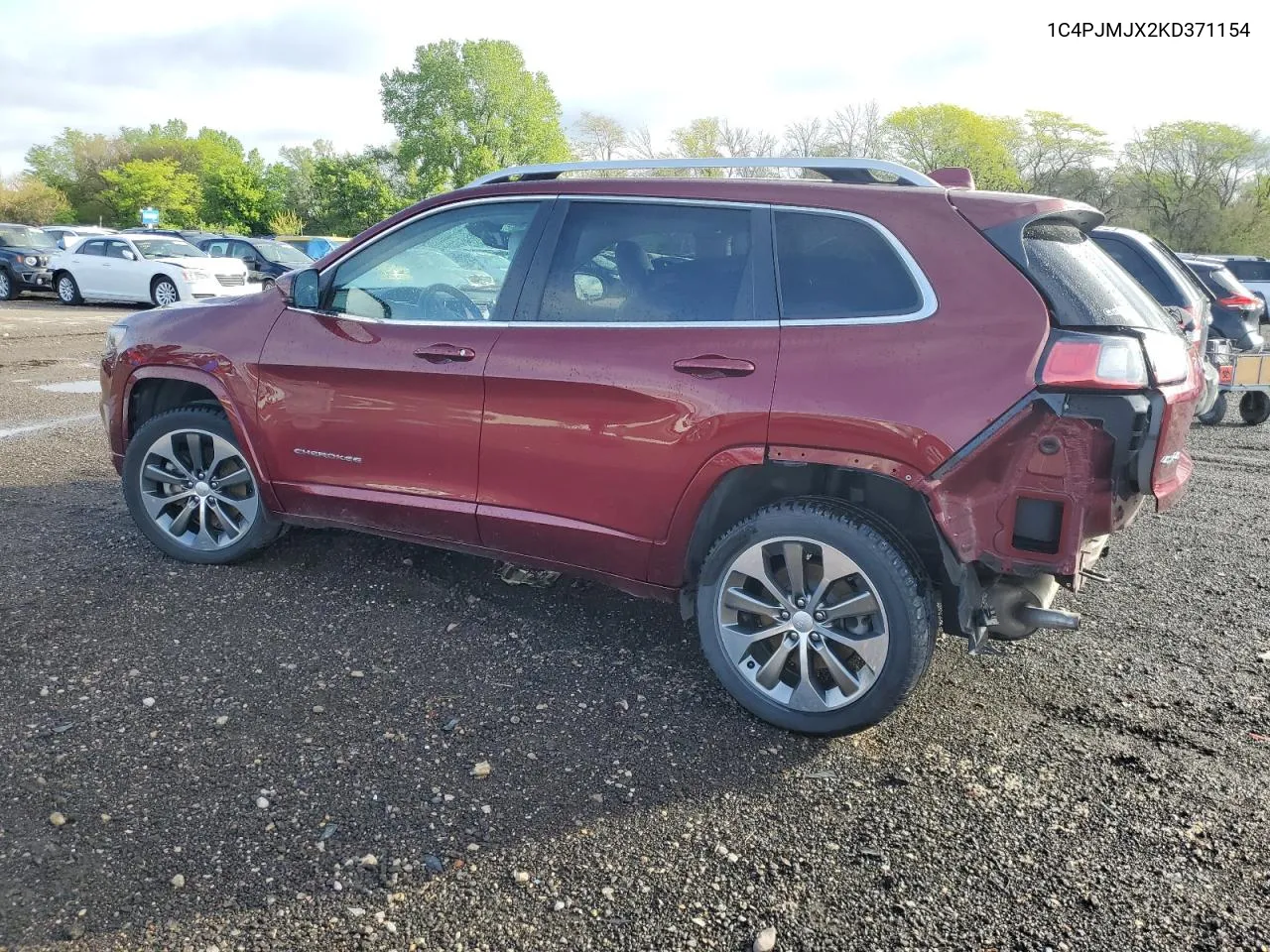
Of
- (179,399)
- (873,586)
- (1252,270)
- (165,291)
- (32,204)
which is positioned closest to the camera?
(873,586)

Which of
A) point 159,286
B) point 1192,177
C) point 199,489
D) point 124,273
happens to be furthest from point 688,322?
point 1192,177

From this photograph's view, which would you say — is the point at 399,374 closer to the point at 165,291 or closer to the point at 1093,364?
the point at 1093,364

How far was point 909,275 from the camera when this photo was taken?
322cm

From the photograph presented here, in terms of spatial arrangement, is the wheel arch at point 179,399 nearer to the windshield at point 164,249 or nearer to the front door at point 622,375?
the front door at point 622,375

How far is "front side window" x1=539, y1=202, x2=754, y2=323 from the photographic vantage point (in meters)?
3.52

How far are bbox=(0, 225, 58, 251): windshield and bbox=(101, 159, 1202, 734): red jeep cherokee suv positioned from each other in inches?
907

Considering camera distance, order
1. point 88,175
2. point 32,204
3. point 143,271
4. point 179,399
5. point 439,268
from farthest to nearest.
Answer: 1. point 88,175
2. point 32,204
3. point 143,271
4. point 179,399
5. point 439,268

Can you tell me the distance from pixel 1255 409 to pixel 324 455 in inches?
396

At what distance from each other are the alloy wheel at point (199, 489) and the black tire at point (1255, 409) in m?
10.1

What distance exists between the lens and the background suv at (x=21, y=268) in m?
22.4

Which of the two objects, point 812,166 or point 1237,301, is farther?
point 1237,301

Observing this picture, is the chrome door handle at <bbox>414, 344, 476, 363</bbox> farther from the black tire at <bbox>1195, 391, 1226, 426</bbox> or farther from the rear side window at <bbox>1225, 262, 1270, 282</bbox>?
the rear side window at <bbox>1225, 262, 1270, 282</bbox>

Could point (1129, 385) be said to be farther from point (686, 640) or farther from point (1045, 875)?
point (686, 640)

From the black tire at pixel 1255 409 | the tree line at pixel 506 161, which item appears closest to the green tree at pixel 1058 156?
the tree line at pixel 506 161
